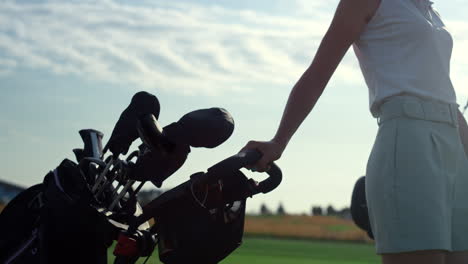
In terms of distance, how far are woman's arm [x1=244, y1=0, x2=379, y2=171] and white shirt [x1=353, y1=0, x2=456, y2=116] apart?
0.06 m

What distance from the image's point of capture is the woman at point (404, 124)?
106 inches

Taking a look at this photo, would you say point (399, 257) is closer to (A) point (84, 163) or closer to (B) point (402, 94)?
(B) point (402, 94)

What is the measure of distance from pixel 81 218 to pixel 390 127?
107cm

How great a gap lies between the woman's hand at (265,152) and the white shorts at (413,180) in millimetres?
403

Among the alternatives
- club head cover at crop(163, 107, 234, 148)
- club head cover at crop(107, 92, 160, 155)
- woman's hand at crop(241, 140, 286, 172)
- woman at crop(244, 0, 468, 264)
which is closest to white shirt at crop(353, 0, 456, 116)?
woman at crop(244, 0, 468, 264)

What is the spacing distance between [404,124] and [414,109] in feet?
0.21

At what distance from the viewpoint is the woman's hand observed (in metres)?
2.52

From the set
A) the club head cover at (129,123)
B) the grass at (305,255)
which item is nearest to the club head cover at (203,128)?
the club head cover at (129,123)

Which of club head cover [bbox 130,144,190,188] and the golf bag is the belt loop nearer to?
the golf bag

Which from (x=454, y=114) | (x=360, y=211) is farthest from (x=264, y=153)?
(x=360, y=211)

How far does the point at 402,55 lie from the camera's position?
9.36 ft

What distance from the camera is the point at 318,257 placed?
57.2 feet

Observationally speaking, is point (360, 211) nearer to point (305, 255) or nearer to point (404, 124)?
point (404, 124)

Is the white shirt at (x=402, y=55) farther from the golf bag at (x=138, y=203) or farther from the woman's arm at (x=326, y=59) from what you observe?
the golf bag at (x=138, y=203)
